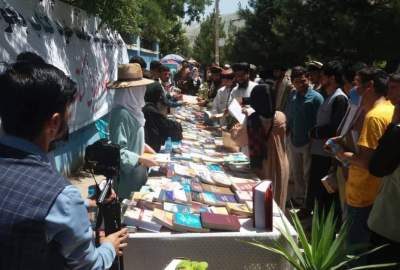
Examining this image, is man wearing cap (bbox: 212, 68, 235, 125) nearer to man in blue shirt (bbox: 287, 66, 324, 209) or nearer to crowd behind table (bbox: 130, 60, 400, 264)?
crowd behind table (bbox: 130, 60, 400, 264)

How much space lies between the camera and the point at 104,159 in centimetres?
199

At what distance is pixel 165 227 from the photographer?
2.40 m

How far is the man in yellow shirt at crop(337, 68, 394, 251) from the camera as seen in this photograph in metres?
2.63

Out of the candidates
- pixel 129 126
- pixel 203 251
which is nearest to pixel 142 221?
pixel 203 251

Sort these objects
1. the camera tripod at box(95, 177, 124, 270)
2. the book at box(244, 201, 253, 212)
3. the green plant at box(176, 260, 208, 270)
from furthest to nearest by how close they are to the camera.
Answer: the book at box(244, 201, 253, 212) → the green plant at box(176, 260, 208, 270) → the camera tripod at box(95, 177, 124, 270)

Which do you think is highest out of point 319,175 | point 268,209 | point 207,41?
point 207,41

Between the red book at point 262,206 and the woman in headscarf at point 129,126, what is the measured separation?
2.80ft

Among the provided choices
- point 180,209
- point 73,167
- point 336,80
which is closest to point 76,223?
point 180,209

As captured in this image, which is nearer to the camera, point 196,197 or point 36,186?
point 36,186

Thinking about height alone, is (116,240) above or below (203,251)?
above

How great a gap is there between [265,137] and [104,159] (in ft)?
5.42

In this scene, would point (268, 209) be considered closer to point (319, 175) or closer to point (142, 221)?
point (142, 221)

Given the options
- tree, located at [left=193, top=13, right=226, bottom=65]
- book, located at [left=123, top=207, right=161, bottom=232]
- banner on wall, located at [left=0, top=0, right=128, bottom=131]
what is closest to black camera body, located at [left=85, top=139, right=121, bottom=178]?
book, located at [left=123, top=207, right=161, bottom=232]

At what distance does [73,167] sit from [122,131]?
3.62 meters
